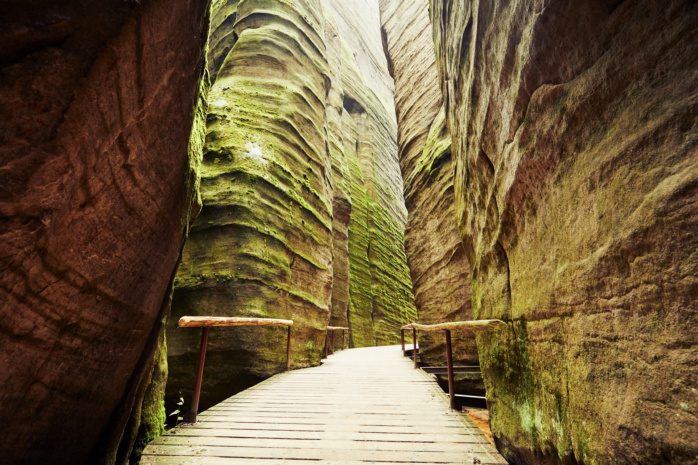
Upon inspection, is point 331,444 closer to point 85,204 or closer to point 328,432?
point 328,432

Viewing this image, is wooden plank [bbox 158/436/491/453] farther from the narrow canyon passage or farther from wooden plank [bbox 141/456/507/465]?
wooden plank [bbox 141/456/507/465]

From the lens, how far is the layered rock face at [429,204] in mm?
8086

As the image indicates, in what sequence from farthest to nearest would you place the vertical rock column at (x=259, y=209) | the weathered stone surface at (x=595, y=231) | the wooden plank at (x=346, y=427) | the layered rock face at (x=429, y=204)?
the layered rock face at (x=429, y=204)
the vertical rock column at (x=259, y=209)
the wooden plank at (x=346, y=427)
the weathered stone surface at (x=595, y=231)

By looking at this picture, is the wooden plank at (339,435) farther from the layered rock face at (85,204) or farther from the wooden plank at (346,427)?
the layered rock face at (85,204)

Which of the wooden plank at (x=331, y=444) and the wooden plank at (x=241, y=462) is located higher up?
the wooden plank at (x=331, y=444)

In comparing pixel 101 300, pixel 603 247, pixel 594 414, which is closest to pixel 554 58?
pixel 603 247

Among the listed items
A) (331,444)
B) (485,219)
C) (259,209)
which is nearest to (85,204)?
(331,444)

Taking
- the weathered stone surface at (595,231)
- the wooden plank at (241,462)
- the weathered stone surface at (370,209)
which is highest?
the weathered stone surface at (370,209)

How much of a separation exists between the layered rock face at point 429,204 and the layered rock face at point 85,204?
22.0 ft

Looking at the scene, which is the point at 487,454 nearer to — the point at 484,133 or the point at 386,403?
the point at 386,403

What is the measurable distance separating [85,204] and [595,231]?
2937 mm

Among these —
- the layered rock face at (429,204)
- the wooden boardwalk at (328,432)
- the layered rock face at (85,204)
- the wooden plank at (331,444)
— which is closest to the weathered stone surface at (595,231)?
the wooden plank at (331,444)

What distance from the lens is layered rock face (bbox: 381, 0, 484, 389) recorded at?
8086 millimetres

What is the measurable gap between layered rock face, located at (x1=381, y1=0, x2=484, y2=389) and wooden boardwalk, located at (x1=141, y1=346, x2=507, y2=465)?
377 cm
